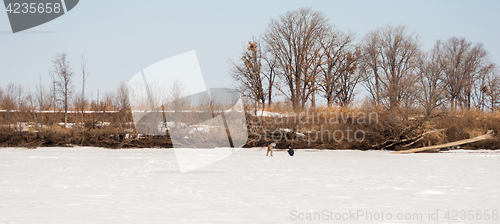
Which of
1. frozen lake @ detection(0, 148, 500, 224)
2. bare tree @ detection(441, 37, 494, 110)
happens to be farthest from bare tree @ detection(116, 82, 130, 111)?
bare tree @ detection(441, 37, 494, 110)

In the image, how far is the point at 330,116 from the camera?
26781 mm

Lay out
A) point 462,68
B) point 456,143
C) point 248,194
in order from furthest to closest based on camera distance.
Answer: point 462,68, point 456,143, point 248,194

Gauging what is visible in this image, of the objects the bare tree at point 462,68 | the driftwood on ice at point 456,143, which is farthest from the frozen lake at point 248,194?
the bare tree at point 462,68

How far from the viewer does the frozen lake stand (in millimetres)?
7039

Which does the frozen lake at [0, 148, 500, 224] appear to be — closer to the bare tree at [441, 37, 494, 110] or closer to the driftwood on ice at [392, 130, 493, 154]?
the driftwood on ice at [392, 130, 493, 154]

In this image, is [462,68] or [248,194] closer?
[248,194]

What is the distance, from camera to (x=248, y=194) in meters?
9.18

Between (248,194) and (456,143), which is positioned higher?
(456,143)

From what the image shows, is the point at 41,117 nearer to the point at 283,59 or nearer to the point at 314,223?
the point at 283,59

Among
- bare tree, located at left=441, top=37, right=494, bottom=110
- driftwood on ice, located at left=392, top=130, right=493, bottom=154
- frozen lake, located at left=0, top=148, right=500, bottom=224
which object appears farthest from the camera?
bare tree, located at left=441, top=37, right=494, bottom=110

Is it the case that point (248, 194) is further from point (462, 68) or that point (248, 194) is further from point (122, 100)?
point (462, 68)

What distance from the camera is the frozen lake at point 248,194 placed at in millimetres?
7039

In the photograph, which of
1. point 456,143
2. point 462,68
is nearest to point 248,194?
point 456,143

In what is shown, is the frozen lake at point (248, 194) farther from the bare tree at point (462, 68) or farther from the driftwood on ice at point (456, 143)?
the bare tree at point (462, 68)
